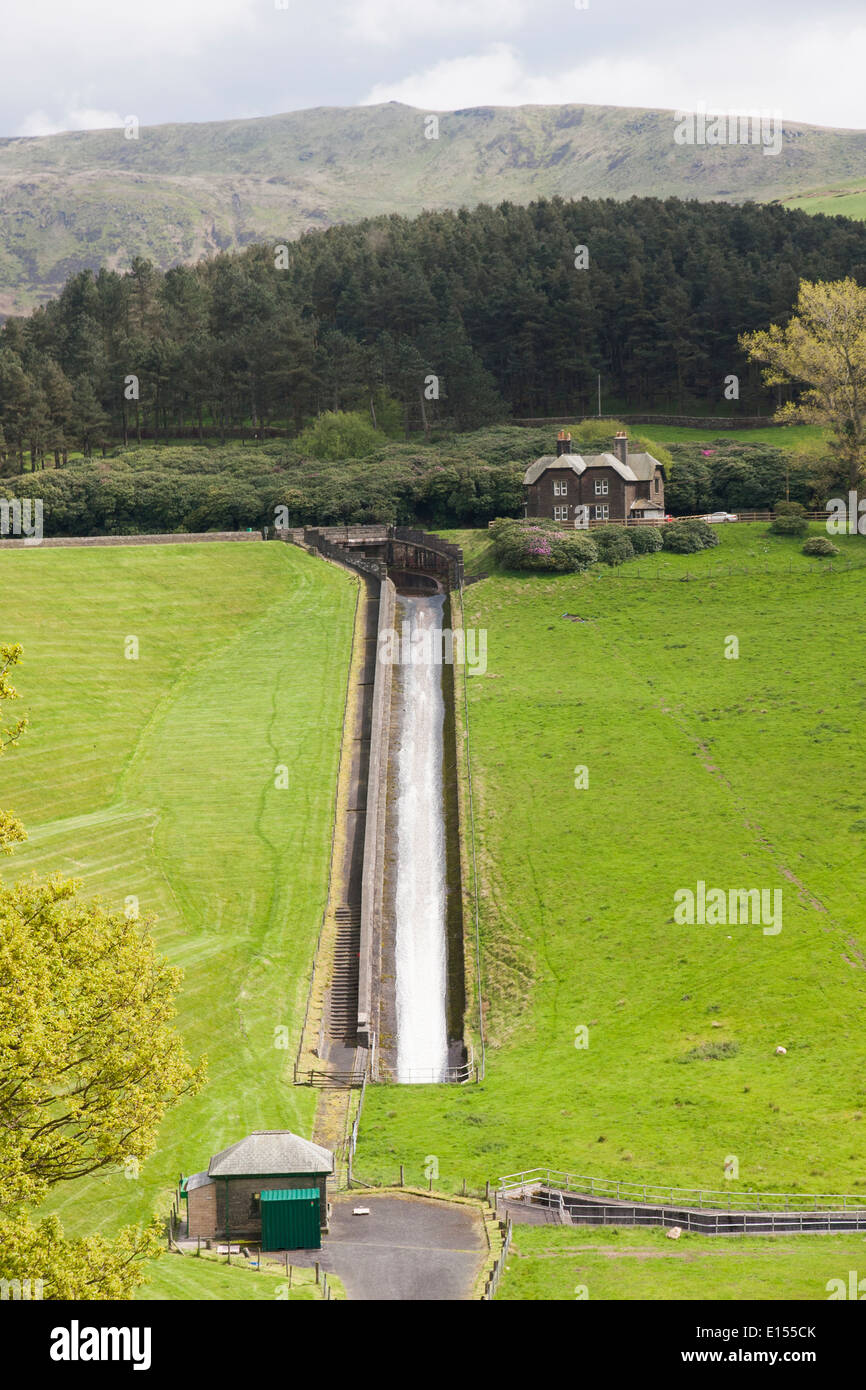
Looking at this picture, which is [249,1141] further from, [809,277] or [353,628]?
[809,277]

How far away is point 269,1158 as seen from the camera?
36281mm

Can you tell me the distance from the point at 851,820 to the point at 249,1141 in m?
36.6

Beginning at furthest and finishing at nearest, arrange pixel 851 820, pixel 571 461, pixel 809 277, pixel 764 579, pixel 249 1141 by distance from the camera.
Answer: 1. pixel 809 277
2. pixel 571 461
3. pixel 764 579
4. pixel 851 820
5. pixel 249 1141

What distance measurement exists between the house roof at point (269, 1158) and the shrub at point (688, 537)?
73.9 m

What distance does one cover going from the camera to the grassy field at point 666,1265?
3011cm

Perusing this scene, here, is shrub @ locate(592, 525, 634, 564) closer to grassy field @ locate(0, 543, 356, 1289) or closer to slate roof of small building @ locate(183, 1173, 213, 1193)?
grassy field @ locate(0, 543, 356, 1289)

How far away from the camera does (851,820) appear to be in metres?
63.4

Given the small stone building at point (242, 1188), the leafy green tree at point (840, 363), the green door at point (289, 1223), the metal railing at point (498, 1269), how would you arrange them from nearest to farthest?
the metal railing at point (498, 1269) → the green door at point (289, 1223) → the small stone building at point (242, 1188) → the leafy green tree at point (840, 363)

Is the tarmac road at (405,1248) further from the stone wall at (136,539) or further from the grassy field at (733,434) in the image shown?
the grassy field at (733,434)

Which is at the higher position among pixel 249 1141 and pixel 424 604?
pixel 424 604

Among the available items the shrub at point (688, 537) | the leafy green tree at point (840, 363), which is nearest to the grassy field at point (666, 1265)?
the shrub at point (688, 537)

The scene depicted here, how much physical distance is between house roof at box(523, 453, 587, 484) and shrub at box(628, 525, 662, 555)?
8.02 meters
